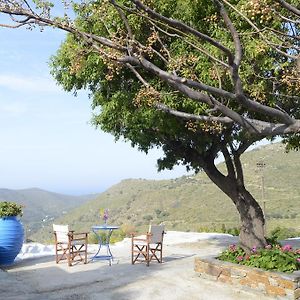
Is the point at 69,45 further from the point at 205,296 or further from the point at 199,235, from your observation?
the point at 199,235

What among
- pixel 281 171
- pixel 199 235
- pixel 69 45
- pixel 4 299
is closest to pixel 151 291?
pixel 4 299

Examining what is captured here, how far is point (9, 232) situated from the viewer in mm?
9672

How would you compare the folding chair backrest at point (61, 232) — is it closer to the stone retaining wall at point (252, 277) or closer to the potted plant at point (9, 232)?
the potted plant at point (9, 232)

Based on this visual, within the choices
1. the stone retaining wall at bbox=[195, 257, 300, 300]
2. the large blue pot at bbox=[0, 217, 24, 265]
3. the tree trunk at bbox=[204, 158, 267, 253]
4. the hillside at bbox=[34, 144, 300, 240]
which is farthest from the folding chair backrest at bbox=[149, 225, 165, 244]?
the hillside at bbox=[34, 144, 300, 240]

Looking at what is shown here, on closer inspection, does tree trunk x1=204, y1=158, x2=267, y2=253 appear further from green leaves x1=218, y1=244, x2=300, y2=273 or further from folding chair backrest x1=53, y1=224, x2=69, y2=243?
folding chair backrest x1=53, y1=224, x2=69, y2=243

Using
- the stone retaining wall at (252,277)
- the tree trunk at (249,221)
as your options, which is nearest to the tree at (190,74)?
the tree trunk at (249,221)

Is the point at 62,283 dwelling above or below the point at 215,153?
below

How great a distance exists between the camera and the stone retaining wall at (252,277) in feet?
21.7

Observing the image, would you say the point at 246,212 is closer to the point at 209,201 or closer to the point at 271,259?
the point at 271,259

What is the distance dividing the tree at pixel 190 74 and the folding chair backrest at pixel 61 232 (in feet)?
8.50

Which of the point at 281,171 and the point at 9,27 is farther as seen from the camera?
the point at 281,171

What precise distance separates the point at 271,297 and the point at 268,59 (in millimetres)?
3933

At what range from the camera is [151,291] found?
712 centimetres

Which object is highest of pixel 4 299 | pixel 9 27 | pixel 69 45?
pixel 69 45
